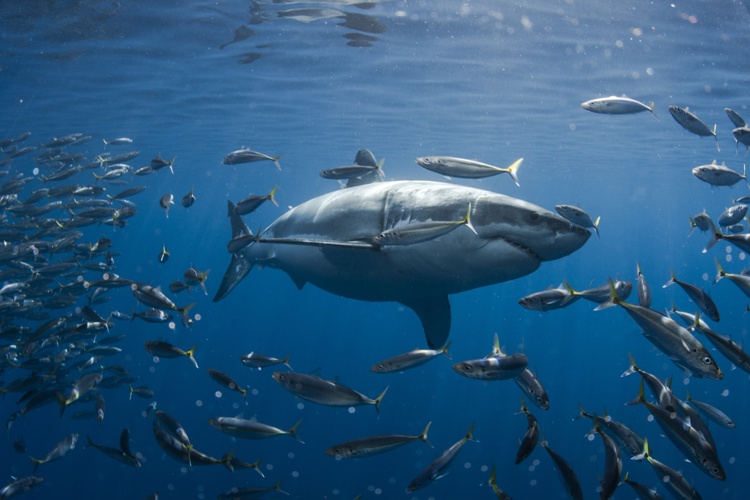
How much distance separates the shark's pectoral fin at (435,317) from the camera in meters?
4.89

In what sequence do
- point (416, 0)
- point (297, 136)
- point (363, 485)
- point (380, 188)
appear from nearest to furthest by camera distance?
1. point (380, 188)
2. point (416, 0)
3. point (363, 485)
4. point (297, 136)

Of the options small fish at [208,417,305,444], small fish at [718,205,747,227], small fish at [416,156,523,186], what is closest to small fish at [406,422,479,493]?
small fish at [208,417,305,444]

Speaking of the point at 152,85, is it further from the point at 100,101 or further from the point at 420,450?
the point at 420,450

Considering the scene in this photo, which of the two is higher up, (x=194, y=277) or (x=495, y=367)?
(x=495, y=367)

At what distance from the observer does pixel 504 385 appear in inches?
1396

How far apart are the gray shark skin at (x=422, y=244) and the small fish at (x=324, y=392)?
3.58 ft

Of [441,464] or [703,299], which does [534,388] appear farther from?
[703,299]

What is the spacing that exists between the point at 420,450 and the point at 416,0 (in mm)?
22057

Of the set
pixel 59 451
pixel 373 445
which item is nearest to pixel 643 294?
pixel 373 445

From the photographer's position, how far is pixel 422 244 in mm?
3203

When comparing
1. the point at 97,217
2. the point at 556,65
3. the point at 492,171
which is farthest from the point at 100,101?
the point at 492,171

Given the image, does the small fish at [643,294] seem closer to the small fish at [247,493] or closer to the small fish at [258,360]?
the small fish at [258,360]

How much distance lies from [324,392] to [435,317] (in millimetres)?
2053

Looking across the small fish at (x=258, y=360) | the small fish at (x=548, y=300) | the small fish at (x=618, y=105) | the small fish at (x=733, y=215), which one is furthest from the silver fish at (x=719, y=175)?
the small fish at (x=258, y=360)
